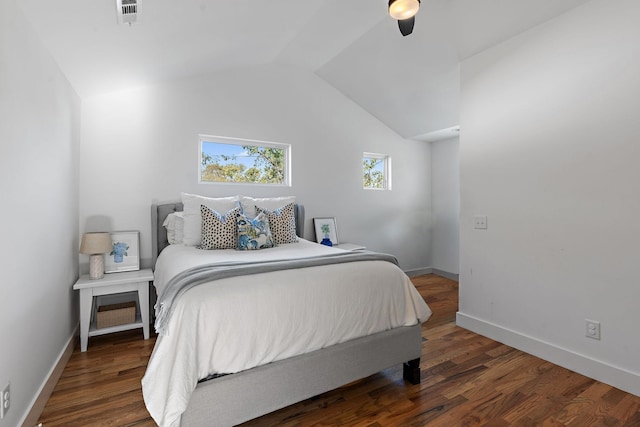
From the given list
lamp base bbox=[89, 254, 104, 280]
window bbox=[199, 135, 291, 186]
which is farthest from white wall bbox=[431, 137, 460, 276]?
lamp base bbox=[89, 254, 104, 280]

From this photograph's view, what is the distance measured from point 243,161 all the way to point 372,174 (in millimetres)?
1959

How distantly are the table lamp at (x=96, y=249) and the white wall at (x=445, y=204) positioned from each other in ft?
14.1

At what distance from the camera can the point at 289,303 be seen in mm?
1562

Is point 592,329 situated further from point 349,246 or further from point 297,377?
point 349,246

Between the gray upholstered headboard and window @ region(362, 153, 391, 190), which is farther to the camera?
window @ region(362, 153, 391, 190)

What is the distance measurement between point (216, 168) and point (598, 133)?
3311mm

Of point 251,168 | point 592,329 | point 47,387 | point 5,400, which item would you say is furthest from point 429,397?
point 251,168

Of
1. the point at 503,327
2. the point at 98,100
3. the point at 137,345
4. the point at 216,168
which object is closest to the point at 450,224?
the point at 503,327

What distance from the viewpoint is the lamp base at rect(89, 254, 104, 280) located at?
2518mm

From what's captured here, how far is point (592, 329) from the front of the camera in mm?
2088

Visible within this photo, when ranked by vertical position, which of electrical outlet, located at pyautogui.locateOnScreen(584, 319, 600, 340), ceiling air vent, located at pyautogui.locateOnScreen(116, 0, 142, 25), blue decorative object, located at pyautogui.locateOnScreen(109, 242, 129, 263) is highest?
ceiling air vent, located at pyautogui.locateOnScreen(116, 0, 142, 25)

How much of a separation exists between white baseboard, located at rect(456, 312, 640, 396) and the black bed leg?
1087mm

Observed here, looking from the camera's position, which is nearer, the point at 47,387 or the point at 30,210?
the point at 30,210

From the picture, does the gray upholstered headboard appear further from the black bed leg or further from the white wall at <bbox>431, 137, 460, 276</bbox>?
the white wall at <bbox>431, 137, 460, 276</bbox>
